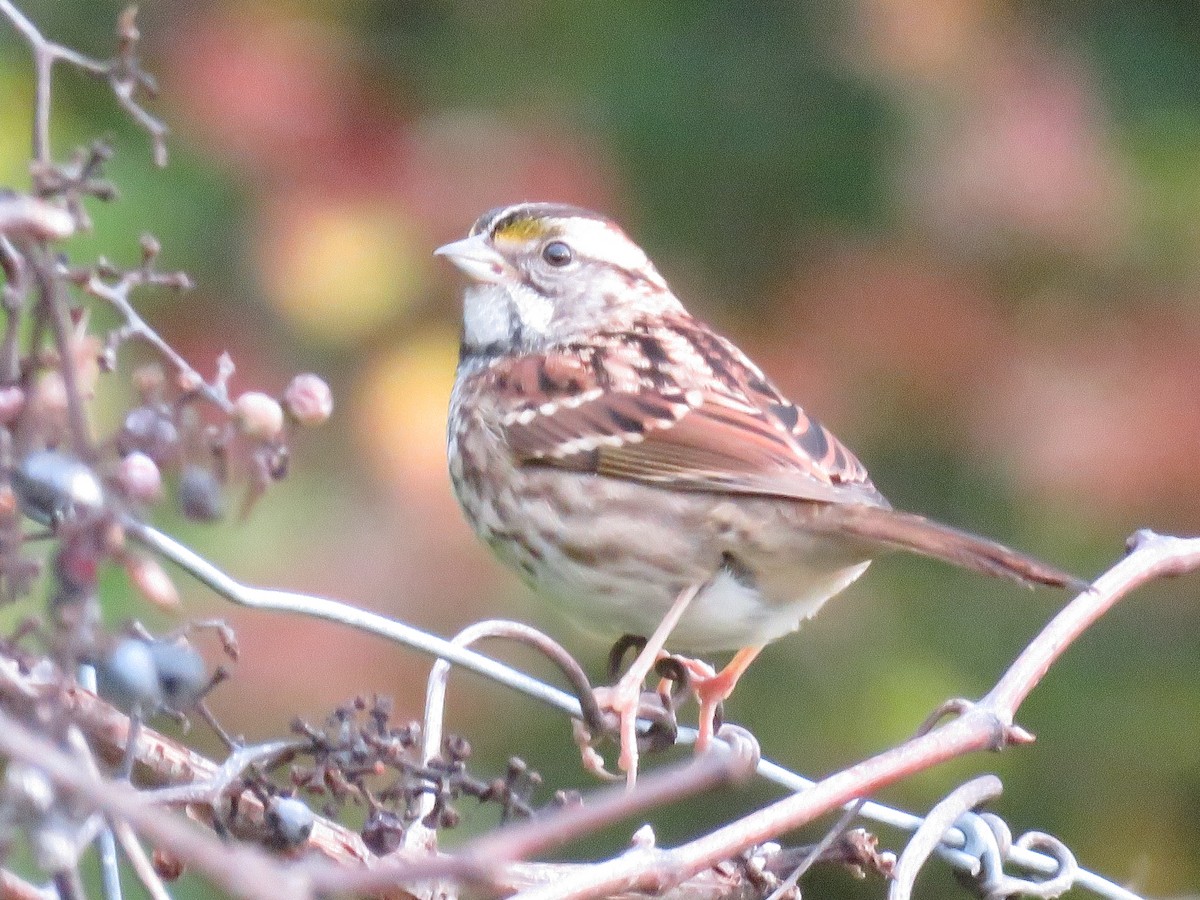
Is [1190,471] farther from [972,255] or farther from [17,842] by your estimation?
[17,842]

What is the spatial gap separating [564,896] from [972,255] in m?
3.39

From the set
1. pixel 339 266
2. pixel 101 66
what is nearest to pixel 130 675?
pixel 101 66

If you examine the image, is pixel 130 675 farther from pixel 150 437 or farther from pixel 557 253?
pixel 557 253

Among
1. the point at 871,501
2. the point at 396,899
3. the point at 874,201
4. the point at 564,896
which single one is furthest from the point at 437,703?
the point at 874,201

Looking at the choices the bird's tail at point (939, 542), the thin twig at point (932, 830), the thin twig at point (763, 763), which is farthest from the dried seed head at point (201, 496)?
the bird's tail at point (939, 542)

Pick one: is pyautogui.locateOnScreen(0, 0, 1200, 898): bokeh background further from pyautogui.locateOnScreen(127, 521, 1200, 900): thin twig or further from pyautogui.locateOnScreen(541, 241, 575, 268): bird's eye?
pyautogui.locateOnScreen(127, 521, 1200, 900): thin twig

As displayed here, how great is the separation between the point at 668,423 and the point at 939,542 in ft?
1.90

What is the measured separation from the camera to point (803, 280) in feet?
14.0

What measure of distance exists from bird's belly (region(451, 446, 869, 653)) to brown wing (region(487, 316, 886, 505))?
0.03 meters

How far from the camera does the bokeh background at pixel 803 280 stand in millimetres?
3752

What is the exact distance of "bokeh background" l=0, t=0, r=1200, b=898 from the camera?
375cm

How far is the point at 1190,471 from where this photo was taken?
4051 millimetres

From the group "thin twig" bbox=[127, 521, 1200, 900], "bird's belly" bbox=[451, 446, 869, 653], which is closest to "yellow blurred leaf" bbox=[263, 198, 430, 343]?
"bird's belly" bbox=[451, 446, 869, 653]

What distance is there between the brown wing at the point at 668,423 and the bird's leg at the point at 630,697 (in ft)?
0.62
